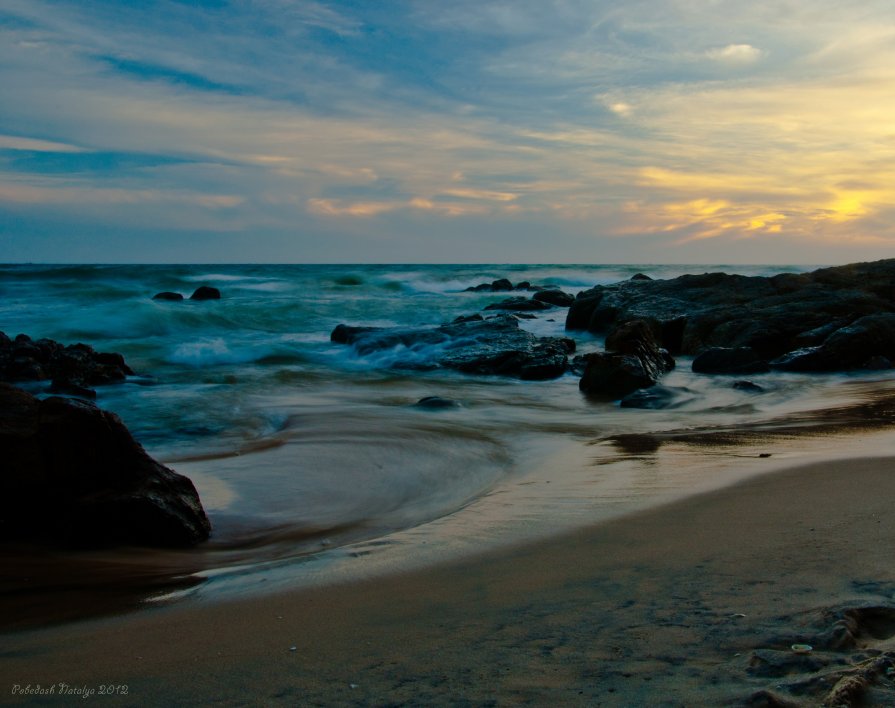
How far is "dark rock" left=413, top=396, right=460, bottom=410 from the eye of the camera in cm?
905

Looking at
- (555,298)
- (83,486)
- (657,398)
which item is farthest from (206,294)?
(83,486)

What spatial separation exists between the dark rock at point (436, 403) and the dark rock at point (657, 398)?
1947 millimetres

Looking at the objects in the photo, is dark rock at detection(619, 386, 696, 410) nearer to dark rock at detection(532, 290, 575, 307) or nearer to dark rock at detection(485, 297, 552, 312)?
dark rock at detection(485, 297, 552, 312)

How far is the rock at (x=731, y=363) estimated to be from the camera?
432 inches

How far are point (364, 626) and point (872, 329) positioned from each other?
11.0 m

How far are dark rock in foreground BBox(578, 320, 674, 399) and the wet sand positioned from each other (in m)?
6.10

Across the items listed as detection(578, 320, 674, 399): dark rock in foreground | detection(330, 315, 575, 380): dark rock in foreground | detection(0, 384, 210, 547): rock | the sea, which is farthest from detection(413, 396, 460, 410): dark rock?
detection(0, 384, 210, 547): rock

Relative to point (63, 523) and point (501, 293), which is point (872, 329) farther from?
point (501, 293)

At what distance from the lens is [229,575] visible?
3.60 meters

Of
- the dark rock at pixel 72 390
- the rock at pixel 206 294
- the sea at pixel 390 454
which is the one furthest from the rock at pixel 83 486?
the rock at pixel 206 294

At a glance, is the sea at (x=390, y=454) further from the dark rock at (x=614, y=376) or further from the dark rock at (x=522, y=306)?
the dark rock at (x=522, y=306)

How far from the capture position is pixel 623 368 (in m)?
9.80

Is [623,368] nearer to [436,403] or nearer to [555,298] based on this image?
[436,403]

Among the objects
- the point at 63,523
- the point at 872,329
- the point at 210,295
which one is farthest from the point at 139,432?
the point at 210,295
